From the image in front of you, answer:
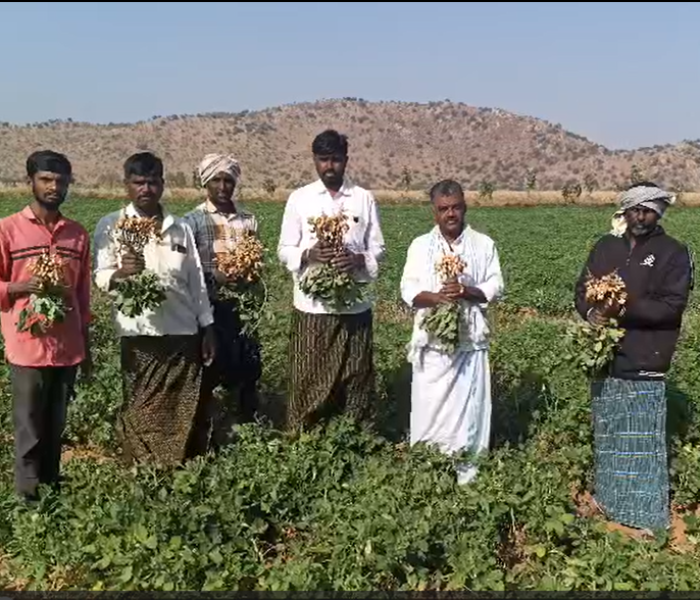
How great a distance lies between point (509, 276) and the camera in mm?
12758

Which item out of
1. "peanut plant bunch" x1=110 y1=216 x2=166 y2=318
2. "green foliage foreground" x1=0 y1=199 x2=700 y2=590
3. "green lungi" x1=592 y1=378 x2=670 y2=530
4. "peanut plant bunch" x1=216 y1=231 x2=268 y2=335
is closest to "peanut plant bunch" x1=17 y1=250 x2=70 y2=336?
"peanut plant bunch" x1=110 y1=216 x2=166 y2=318

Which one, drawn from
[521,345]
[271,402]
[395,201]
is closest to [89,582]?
[271,402]

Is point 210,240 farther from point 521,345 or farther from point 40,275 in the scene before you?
point 521,345

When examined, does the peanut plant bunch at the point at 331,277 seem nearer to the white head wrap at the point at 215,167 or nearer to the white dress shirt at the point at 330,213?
the white dress shirt at the point at 330,213

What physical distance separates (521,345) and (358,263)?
3001 mm

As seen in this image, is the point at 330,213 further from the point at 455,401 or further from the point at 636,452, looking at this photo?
the point at 636,452

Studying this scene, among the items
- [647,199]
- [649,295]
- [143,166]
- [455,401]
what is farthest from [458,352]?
[143,166]

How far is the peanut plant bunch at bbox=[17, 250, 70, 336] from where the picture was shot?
419cm

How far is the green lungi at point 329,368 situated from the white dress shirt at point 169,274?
0.69 metres

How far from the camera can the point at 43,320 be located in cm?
430

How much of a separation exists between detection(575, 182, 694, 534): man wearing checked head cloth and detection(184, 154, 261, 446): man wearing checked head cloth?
216cm

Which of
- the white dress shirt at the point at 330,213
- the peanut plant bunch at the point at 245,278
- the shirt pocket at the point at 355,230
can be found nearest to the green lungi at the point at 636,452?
the white dress shirt at the point at 330,213

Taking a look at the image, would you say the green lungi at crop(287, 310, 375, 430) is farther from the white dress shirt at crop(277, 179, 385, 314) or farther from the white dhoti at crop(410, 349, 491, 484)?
the white dhoti at crop(410, 349, 491, 484)

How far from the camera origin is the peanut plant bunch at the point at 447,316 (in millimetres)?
4723
